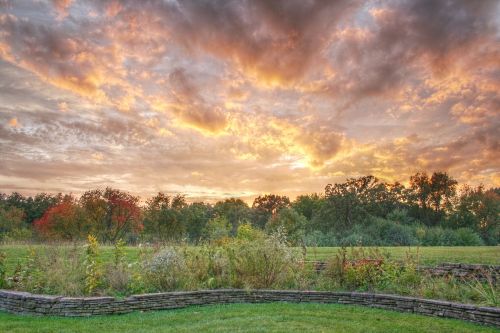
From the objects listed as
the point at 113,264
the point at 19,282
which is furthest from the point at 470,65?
the point at 19,282

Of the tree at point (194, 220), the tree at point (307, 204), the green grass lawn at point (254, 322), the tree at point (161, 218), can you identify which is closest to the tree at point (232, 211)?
the tree at point (307, 204)

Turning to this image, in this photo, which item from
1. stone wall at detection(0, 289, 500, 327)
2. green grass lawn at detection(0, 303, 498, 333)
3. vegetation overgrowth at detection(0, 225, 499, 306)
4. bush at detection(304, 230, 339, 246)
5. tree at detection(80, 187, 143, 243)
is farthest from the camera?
tree at detection(80, 187, 143, 243)

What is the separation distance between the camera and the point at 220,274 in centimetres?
994

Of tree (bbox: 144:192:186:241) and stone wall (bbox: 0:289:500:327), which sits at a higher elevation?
tree (bbox: 144:192:186:241)

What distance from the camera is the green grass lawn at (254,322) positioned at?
6496mm

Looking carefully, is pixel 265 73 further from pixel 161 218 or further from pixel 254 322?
pixel 161 218

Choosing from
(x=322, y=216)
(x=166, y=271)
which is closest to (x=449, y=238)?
(x=322, y=216)

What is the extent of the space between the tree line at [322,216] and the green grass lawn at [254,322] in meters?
12.7

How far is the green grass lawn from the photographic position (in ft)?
21.3

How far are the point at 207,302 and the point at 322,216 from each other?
1302 inches

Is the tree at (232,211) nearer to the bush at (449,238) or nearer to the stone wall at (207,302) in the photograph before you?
the bush at (449,238)

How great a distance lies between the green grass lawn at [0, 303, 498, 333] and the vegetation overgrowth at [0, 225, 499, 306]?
1.19m

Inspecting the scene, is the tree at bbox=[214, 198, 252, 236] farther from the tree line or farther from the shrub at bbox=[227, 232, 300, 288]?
the shrub at bbox=[227, 232, 300, 288]

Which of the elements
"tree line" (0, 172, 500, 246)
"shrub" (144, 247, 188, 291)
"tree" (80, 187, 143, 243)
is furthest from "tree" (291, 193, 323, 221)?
"shrub" (144, 247, 188, 291)
